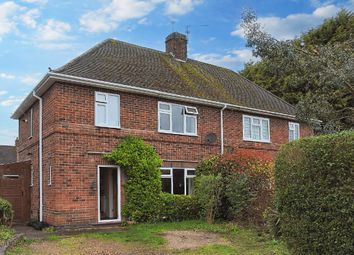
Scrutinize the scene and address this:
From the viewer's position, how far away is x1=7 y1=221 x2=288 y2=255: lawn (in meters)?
9.35

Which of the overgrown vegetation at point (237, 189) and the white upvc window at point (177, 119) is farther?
the white upvc window at point (177, 119)

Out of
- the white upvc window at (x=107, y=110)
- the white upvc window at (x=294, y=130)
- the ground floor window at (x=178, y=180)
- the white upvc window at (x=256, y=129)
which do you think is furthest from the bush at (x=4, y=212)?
the white upvc window at (x=294, y=130)

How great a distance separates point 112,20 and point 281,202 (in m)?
7.32

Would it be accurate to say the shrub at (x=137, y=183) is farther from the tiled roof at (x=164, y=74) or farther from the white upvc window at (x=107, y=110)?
the tiled roof at (x=164, y=74)

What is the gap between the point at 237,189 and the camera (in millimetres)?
14297

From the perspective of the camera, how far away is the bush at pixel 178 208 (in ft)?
51.0

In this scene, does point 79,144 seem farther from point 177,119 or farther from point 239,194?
point 239,194

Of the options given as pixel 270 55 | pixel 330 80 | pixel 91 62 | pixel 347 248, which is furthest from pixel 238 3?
pixel 347 248

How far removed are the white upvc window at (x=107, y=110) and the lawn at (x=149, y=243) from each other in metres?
4.01

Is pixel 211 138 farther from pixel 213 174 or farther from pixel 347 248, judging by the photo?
pixel 347 248

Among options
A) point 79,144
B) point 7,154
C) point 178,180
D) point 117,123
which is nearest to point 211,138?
point 178,180

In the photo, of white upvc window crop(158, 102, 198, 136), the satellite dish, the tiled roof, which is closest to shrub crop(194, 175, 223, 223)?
white upvc window crop(158, 102, 198, 136)

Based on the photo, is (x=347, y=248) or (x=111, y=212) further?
(x=111, y=212)

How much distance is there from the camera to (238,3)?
12.6 meters
